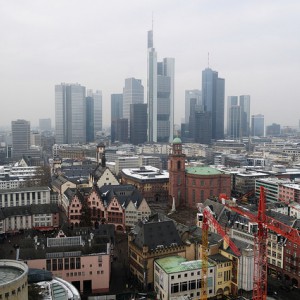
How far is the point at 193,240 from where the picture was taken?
167 feet

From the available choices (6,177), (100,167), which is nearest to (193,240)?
(100,167)

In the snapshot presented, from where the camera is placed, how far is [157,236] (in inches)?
1921

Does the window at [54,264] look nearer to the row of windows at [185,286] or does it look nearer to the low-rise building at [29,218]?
the row of windows at [185,286]

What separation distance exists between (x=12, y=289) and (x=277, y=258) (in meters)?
34.4

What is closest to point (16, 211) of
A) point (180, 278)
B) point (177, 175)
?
point (177, 175)

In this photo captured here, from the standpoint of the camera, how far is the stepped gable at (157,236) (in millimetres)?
48031

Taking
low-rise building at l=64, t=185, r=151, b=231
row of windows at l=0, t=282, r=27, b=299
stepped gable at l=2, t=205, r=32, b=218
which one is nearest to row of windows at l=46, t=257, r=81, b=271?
row of windows at l=0, t=282, r=27, b=299

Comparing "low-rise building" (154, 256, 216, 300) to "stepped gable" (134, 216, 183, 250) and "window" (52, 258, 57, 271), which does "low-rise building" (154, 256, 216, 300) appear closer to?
"stepped gable" (134, 216, 183, 250)

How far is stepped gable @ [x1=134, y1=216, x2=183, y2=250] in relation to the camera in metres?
48.0

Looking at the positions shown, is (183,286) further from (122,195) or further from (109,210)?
(122,195)

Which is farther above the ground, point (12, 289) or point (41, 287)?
point (12, 289)

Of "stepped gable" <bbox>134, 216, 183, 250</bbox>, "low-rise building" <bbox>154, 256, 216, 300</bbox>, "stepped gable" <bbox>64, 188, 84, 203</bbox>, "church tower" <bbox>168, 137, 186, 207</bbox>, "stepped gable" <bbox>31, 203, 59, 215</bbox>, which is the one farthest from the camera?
"church tower" <bbox>168, 137, 186, 207</bbox>

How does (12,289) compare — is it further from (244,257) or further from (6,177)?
(6,177)

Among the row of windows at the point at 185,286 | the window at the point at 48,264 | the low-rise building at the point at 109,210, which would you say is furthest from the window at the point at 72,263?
the low-rise building at the point at 109,210
